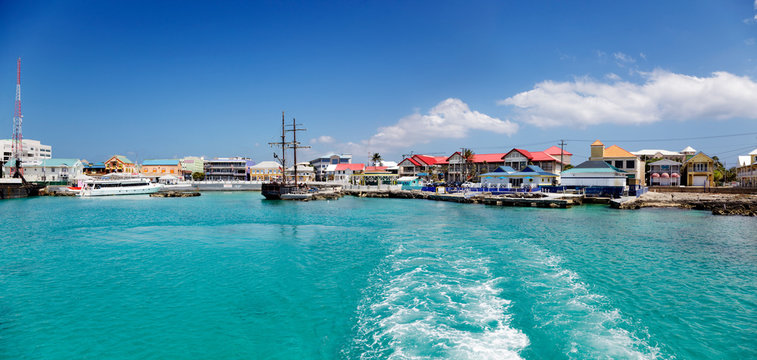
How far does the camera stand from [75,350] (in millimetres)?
8062

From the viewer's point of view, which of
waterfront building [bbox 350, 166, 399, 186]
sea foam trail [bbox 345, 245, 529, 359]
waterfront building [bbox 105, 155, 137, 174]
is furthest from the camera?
waterfront building [bbox 105, 155, 137, 174]

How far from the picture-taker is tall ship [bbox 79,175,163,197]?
67.4m

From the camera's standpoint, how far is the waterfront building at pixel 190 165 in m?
121

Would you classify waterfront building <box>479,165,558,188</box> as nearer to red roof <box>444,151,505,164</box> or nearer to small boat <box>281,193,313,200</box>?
→ red roof <box>444,151,505,164</box>

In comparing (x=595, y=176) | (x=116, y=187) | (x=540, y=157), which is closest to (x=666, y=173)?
(x=540, y=157)

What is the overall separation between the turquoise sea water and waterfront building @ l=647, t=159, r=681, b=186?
56.4 meters

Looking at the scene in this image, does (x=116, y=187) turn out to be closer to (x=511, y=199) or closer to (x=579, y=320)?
(x=511, y=199)

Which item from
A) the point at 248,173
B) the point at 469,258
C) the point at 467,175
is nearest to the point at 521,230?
the point at 469,258

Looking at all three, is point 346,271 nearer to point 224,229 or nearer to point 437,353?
point 437,353

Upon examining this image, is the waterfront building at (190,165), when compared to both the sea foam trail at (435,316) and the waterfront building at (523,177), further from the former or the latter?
the sea foam trail at (435,316)

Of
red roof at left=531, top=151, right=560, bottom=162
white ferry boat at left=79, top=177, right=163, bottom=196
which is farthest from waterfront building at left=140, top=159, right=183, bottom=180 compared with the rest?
red roof at left=531, top=151, right=560, bottom=162

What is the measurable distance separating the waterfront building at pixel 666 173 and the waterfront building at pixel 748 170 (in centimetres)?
1029

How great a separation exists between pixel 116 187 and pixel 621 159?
105 metres

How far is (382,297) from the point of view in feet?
36.9
